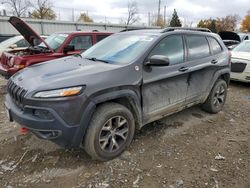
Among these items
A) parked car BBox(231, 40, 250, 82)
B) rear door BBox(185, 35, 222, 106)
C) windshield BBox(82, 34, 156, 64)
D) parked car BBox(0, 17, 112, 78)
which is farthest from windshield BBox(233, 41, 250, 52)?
windshield BBox(82, 34, 156, 64)

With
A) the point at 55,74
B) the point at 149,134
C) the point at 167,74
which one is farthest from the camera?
the point at 149,134

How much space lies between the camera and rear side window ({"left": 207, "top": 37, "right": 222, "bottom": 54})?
15.8ft

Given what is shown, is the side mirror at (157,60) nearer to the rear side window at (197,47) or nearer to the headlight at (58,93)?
the rear side window at (197,47)

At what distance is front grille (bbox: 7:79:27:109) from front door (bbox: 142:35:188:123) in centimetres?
157

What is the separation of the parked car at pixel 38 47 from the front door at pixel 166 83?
10.8 ft

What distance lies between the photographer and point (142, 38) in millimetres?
3846

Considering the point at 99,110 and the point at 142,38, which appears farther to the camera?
the point at 142,38

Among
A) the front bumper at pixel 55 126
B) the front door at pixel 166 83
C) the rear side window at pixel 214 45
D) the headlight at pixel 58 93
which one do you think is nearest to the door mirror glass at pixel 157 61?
the front door at pixel 166 83

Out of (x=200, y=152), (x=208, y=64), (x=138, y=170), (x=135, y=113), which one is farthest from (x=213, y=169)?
(x=208, y=64)

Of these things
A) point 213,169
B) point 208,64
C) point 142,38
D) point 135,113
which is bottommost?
point 213,169

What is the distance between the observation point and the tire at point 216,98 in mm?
4906

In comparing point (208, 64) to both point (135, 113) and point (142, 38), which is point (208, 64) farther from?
point (135, 113)

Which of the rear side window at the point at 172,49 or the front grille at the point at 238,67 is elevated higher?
the rear side window at the point at 172,49

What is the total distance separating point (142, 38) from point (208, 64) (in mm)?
1490
